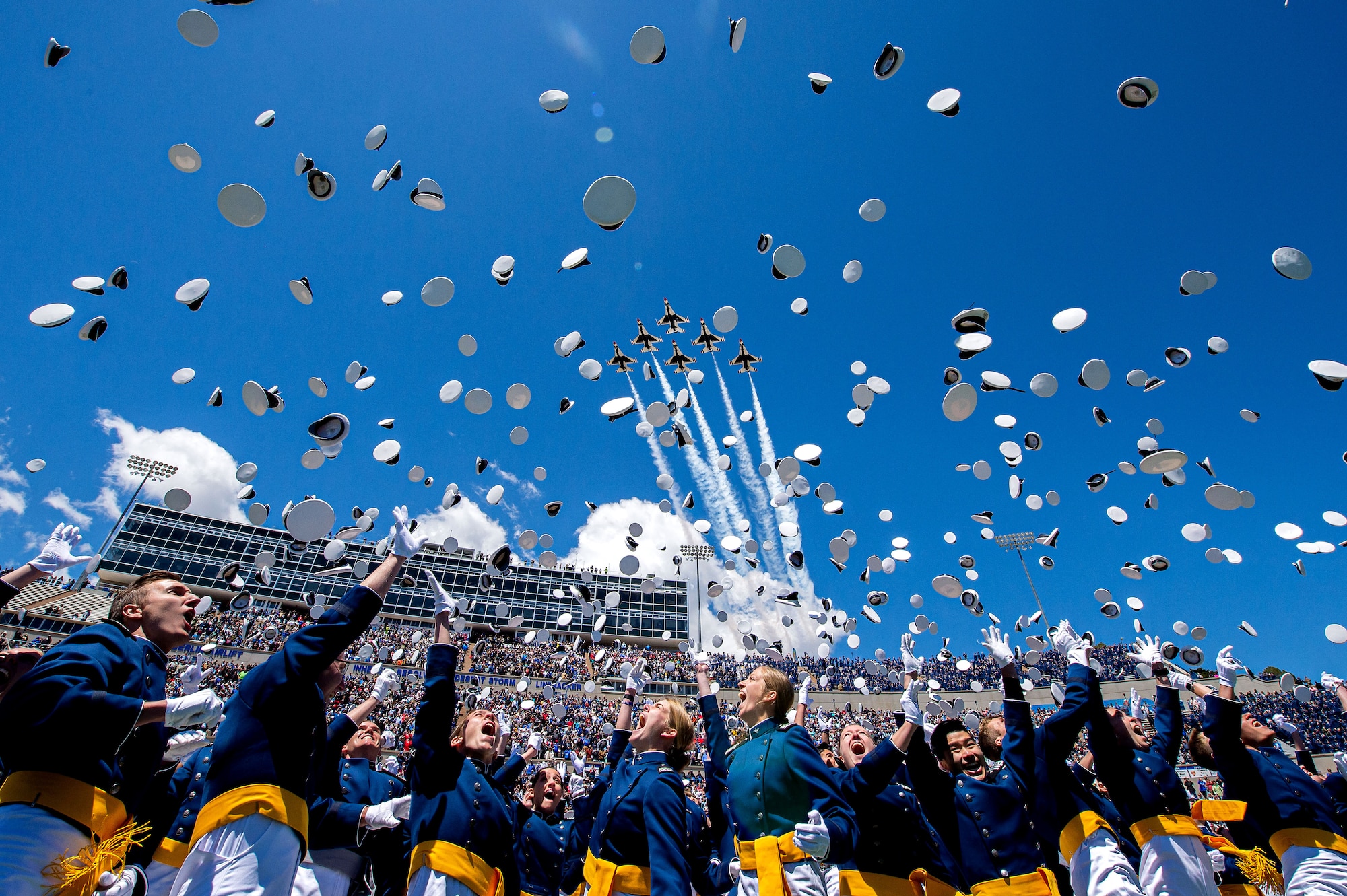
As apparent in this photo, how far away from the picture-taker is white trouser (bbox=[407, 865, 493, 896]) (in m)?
3.15

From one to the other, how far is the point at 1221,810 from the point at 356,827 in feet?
25.1

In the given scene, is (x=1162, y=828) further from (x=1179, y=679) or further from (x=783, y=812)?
(x=783, y=812)

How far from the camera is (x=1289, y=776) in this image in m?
4.81

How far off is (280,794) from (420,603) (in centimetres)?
5819

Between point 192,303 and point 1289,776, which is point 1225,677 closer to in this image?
point 1289,776

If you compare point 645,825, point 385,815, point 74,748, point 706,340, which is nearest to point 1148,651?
point 645,825

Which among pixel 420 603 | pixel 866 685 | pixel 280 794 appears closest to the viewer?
pixel 280 794

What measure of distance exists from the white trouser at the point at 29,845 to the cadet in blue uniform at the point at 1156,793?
19.6ft

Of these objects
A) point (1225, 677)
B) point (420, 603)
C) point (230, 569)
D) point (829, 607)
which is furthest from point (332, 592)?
point (1225, 677)

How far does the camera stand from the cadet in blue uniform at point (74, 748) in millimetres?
2469

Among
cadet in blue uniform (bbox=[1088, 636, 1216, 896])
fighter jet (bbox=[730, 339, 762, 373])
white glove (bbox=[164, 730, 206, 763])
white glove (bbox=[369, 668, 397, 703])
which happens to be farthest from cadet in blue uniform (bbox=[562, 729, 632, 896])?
fighter jet (bbox=[730, 339, 762, 373])

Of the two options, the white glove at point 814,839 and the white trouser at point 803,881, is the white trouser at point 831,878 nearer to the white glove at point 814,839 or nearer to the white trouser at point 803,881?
the white trouser at point 803,881

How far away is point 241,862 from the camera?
8.82 ft

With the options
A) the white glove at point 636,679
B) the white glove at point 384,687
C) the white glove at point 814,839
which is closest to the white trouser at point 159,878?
the white glove at point 384,687
